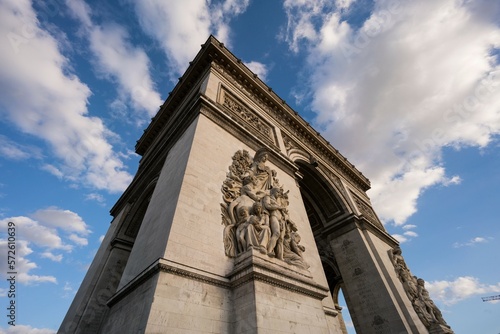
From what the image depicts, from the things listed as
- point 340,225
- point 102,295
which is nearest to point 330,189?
point 340,225

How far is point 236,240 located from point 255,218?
0.60m

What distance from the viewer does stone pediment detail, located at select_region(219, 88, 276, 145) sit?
361 inches

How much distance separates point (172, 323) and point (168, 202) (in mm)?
2502

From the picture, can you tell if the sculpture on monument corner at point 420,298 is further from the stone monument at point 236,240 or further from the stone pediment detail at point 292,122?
the stone pediment detail at point 292,122

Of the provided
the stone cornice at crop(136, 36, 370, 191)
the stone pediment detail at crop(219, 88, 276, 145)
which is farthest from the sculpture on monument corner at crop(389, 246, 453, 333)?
the stone pediment detail at crop(219, 88, 276, 145)

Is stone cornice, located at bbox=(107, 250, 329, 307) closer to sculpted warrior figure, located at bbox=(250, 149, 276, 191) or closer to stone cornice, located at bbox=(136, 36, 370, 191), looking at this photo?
sculpted warrior figure, located at bbox=(250, 149, 276, 191)

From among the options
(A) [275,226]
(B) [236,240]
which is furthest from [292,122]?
(B) [236,240]

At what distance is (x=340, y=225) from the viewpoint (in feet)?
41.6

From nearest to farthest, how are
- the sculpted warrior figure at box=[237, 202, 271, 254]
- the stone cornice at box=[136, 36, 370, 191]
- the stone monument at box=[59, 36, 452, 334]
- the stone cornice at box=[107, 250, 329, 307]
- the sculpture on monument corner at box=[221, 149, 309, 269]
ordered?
the stone cornice at box=[107, 250, 329, 307] → the stone monument at box=[59, 36, 452, 334] → the sculpted warrior figure at box=[237, 202, 271, 254] → the sculpture on monument corner at box=[221, 149, 309, 269] → the stone cornice at box=[136, 36, 370, 191]

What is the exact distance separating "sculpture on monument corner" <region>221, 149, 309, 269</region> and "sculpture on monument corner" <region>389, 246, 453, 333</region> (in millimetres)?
7914

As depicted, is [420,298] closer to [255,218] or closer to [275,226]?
[275,226]

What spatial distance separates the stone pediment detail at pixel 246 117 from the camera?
9.18 meters

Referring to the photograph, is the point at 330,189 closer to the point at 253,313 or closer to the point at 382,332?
the point at 382,332

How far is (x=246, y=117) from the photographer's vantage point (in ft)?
32.8
